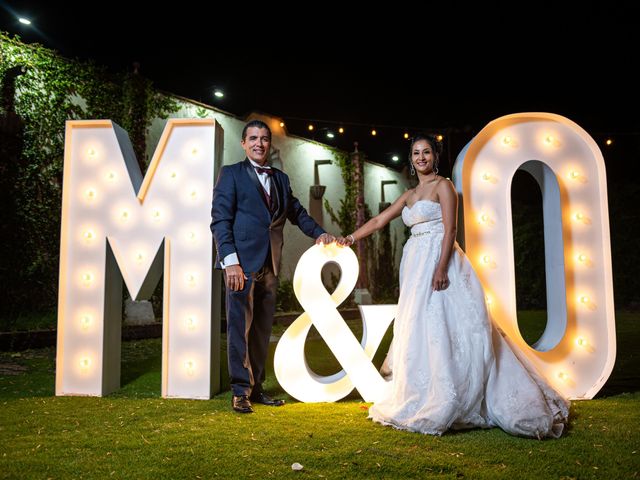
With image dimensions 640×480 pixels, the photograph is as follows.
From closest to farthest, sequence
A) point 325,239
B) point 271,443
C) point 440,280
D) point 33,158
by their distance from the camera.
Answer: point 271,443 < point 440,280 < point 325,239 < point 33,158

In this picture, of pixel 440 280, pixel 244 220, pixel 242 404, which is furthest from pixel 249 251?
pixel 440 280

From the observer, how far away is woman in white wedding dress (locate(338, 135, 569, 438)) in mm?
3168

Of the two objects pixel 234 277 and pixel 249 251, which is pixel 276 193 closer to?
pixel 249 251

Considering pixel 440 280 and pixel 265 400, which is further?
pixel 265 400

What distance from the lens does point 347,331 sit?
397 centimetres

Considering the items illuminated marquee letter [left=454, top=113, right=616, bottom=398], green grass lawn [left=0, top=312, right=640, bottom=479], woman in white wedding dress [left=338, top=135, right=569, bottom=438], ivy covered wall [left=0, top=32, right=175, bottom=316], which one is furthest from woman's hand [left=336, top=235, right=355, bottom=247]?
ivy covered wall [left=0, top=32, right=175, bottom=316]

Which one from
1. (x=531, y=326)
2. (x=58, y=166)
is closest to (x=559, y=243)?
(x=531, y=326)

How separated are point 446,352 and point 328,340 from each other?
1006 millimetres

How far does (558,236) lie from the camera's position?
4.23 meters

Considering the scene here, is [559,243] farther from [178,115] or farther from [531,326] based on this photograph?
[178,115]

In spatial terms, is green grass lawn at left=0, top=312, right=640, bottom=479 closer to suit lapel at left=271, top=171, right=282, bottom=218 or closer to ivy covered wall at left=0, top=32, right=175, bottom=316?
suit lapel at left=271, top=171, right=282, bottom=218

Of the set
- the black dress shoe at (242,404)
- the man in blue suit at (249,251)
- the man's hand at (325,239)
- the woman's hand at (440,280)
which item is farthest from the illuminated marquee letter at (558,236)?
the black dress shoe at (242,404)

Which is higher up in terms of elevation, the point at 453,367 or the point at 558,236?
the point at 558,236

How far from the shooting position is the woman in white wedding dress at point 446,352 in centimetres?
317
